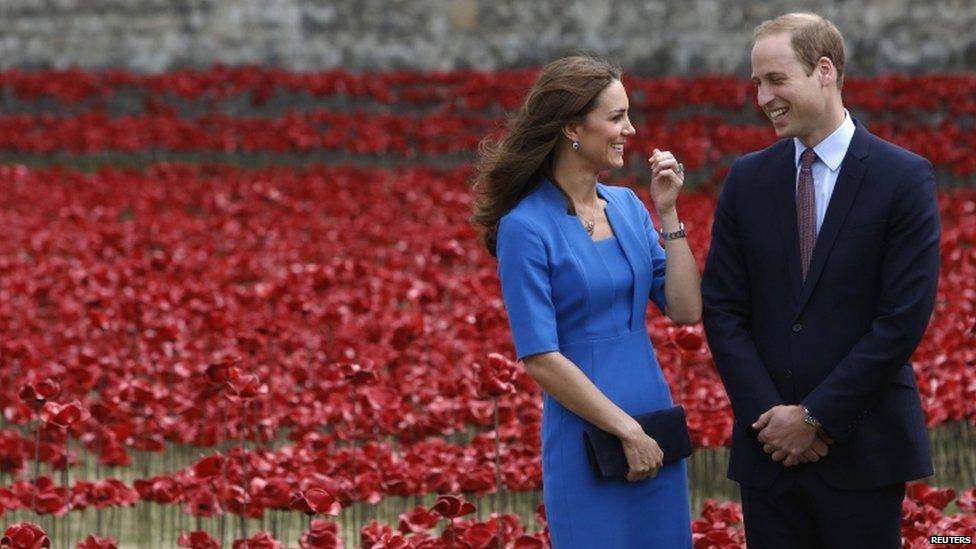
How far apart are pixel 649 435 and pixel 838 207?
0.61m

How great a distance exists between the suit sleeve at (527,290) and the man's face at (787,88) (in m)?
0.55

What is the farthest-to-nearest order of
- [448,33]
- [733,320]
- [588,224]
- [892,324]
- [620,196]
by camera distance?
[448,33]
[620,196]
[588,224]
[733,320]
[892,324]

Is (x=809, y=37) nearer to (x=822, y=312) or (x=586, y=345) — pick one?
(x=822, y=312)

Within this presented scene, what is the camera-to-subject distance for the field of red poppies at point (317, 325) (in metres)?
5.17

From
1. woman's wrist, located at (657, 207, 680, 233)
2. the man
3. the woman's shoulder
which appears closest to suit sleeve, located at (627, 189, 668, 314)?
the woman's shoulder

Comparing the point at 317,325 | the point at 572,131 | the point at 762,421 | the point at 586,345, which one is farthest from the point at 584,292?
the point at 317,325

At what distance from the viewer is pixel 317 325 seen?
767cm

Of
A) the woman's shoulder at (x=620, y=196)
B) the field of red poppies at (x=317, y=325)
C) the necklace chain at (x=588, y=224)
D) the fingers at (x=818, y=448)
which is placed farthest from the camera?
the field of red poppies at (x=317, y=325)

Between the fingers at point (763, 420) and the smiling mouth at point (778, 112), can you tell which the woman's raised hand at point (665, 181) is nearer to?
the smiling mouth at point (778, 112)

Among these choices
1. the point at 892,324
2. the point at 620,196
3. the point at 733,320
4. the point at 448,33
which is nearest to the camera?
the point at 892,324

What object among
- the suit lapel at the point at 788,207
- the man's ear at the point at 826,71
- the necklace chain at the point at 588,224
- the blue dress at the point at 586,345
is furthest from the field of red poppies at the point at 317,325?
the man's ear at the point at 826,71

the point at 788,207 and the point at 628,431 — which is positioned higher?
the point at 788,207

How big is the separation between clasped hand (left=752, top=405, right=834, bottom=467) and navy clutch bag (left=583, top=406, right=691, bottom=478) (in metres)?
0.20

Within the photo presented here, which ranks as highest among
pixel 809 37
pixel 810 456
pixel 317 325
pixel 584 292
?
pixel 317 325
